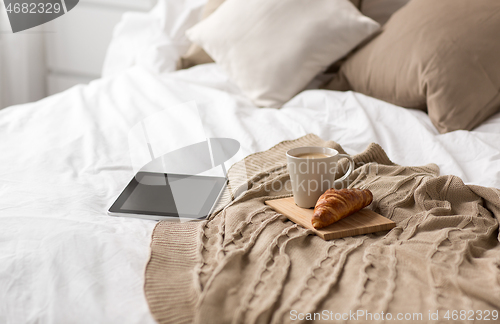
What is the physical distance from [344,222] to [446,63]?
2.17ft

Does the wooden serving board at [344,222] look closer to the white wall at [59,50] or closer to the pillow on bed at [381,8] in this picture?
the pillow on bed at [381,8]

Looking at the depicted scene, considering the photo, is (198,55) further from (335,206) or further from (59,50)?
(59,50)

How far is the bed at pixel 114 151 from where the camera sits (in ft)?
1.49

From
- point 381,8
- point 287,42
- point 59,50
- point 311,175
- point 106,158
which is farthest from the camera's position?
point 59,50

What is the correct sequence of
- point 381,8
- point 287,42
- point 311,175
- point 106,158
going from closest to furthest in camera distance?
point 311,175 → point 106,158 → point 287,42 → point 381,8

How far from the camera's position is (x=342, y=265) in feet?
1.56

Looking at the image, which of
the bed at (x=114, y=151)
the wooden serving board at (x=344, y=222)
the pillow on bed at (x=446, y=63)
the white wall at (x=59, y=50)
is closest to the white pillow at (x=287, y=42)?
the bed at (x=114, y=151)

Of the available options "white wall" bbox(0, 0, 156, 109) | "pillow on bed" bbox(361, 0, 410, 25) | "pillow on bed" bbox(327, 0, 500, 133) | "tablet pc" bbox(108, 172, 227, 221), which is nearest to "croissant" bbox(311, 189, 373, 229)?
"tablet pc" bbox(108, 172, 227, 221)

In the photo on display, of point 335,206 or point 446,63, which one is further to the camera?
point 446,63

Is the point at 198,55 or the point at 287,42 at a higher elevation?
the point at 287,42

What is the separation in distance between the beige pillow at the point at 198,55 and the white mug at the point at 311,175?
3.60 feet

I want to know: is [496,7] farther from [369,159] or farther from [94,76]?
[94,76]

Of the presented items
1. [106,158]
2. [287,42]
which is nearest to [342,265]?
[106,158]

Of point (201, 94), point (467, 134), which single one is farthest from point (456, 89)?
point (201, 94)
